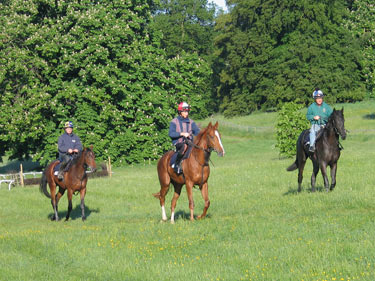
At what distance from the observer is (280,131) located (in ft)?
147

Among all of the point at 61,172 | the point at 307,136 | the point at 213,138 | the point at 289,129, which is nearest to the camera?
the point at 213,138

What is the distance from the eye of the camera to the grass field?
1134 centimetres

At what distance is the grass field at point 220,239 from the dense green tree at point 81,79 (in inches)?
591

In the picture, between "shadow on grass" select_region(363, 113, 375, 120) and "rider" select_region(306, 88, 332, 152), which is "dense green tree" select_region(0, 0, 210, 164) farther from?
"shadow on grass" select_region(363, 113, 375, 120)

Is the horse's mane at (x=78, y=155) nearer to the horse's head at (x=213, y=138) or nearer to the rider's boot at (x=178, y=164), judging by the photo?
the rider's boot at (x=178, y=164)

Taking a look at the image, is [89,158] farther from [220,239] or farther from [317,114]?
[317,114]

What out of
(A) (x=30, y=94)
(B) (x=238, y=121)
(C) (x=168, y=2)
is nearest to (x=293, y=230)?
(A) (x=30, y=94)

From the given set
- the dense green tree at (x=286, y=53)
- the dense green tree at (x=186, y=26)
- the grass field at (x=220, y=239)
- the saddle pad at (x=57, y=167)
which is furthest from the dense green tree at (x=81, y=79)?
the dense green tree at (x=186, y=26)

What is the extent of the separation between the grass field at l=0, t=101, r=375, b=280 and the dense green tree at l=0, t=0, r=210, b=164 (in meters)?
15.0

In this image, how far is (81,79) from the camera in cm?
4309

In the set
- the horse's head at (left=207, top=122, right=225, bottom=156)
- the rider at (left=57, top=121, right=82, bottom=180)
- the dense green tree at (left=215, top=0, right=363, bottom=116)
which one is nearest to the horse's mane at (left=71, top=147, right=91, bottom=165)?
the rider at (left=57, top=121, right=82, bottom=180)

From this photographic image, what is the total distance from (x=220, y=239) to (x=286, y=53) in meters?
64.1

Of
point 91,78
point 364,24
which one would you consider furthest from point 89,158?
point 364,24

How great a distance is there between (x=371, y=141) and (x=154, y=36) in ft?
77.0
